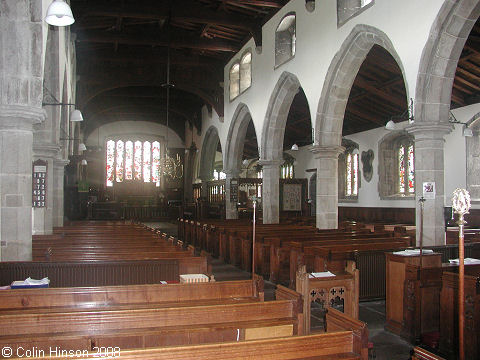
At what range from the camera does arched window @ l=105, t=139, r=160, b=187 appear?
91.2ft

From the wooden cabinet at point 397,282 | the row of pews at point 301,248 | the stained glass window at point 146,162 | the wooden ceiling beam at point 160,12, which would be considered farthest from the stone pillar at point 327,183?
the stained glass window at point 146,162

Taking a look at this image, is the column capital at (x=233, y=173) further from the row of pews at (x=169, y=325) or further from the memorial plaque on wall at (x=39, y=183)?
the row of pews at (x=169, y=325)

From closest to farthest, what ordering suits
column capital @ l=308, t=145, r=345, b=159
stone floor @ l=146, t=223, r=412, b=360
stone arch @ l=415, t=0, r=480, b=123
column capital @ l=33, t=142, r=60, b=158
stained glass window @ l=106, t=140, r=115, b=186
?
stone floor @ l=146, t=223, r=412, b=360
stone arch @ l=415, t=0, r=480, b=123
column capital @ l=33, t=142, r=60, b=158
column capital @ l=308, t=145, r=345, b=159
stained glass window @ l=106, t=140, r=115, b=186

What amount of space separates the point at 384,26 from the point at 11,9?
6228 mm

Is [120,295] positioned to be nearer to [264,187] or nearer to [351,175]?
[264,187]

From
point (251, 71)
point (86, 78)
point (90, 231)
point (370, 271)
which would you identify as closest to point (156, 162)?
point (86, 78)

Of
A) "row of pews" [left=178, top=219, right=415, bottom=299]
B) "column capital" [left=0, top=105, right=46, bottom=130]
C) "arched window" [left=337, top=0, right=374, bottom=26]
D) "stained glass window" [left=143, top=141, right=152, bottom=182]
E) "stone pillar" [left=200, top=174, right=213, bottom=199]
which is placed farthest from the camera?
"stained glass window" [left=143, top=141, right=152, bottom=182]

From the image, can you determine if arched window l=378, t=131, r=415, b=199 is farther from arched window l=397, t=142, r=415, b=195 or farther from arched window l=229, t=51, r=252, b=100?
arched window l=229, t=51, r=252, b=100

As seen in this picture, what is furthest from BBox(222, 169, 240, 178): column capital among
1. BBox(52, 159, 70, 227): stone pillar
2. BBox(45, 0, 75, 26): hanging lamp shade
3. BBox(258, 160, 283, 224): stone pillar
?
BBox(45, 0, 75, 26): hanging lamp shade

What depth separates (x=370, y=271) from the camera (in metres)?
7.14

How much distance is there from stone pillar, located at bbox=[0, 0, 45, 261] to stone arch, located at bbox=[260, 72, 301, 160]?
8280mm

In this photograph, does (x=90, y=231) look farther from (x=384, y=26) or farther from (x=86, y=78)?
(x=86, y=78)

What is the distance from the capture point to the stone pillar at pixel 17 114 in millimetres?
5914

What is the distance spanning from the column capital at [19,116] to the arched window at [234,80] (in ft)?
42.1
